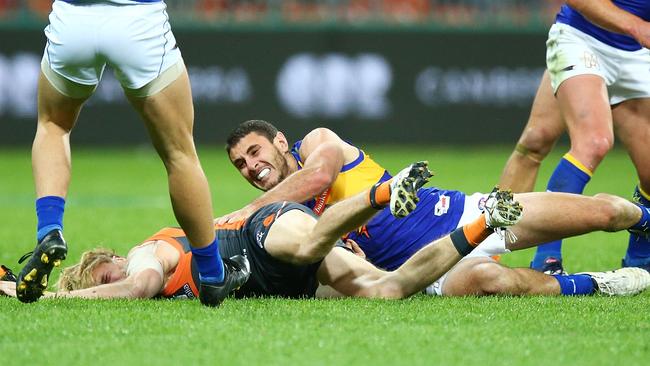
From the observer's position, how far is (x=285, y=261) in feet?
18.2

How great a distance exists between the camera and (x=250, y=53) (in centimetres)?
1775

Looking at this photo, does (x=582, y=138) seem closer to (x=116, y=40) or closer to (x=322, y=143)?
(x=322, y=143)

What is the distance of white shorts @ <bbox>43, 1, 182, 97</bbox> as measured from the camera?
4.70m

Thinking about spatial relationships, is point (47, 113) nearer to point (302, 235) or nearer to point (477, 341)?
point (302, 235)

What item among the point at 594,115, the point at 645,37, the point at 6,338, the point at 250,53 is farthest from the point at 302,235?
the point at 250,53

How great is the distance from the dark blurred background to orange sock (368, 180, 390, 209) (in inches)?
496

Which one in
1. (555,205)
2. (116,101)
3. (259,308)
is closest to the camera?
(259,308)

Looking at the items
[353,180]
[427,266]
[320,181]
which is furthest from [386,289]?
[353,180]

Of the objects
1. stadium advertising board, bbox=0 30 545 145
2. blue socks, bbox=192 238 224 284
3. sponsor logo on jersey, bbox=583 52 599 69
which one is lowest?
stadium advertising board, bbox=0 30 545 145

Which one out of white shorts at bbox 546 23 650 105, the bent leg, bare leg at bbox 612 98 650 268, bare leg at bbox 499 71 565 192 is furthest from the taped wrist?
bare leg at bbox 499 71 565 192

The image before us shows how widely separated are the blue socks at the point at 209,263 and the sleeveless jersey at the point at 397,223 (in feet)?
4.01

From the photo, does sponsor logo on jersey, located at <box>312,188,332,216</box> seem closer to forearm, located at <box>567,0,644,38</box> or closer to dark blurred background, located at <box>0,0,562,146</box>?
forearm, located at <box>567,0,644,38</box>

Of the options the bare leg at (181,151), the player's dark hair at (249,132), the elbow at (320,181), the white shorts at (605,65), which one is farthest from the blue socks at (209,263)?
the white shorts at (605,65)

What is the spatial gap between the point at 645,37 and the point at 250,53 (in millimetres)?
11684
